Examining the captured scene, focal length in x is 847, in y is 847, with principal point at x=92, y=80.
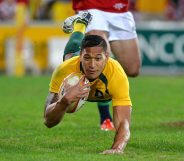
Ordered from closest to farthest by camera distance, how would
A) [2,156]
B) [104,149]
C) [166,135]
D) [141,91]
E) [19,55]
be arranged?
1. [2,156]
2. [104,149]
3. [166,135]
4. [141,91]
5. [19,55]

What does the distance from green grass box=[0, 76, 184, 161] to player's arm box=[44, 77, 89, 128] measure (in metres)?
0.38

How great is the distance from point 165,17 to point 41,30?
5464mm

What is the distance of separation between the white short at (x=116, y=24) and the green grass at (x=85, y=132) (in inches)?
54.4

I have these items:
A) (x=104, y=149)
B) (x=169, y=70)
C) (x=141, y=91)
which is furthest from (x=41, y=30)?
(x=104, y=149)

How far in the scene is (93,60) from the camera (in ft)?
29.6

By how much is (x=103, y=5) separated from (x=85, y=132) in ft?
6.43

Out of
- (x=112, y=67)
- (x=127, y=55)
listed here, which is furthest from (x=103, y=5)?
(x=112, y=67)

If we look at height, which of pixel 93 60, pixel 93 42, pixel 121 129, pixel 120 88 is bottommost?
pixel 121 129

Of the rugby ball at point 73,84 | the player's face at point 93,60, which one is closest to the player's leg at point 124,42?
the rugby ball at point 73,84

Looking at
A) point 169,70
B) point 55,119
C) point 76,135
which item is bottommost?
point 169,70

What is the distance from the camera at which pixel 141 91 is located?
805 inches

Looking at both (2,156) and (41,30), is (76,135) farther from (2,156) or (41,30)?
(41,30)

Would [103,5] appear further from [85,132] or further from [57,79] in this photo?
[57,79]

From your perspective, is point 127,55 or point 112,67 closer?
point 112,67
